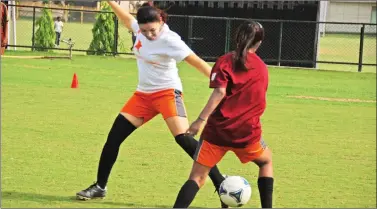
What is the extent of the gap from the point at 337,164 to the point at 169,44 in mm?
3935

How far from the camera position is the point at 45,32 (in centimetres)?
3272

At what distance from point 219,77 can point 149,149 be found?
16.6ft

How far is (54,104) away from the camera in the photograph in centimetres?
1634

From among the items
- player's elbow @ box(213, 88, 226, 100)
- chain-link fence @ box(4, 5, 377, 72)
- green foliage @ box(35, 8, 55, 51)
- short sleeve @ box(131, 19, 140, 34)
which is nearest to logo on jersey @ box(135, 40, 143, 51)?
short sleeve @ box(131, 19, 140, 34)

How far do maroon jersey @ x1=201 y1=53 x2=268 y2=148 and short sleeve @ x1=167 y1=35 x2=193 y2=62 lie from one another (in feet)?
3.31

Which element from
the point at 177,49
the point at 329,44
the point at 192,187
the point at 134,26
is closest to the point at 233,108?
the point at 192,187

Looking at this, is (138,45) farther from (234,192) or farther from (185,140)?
(234,192)

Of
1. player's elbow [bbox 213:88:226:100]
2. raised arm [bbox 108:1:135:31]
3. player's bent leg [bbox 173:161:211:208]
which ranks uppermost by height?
raised arm [bbox 108:1:135:31]

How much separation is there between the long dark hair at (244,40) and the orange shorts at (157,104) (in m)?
1.39

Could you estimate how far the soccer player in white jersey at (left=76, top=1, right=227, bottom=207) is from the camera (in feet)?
25.1

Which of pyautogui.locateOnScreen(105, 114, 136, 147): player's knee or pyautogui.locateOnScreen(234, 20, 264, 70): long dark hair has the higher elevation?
pyautogui.locateOnScreen(234, 20, 264, 70): long dark hair

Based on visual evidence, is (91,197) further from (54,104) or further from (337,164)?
(54,104)

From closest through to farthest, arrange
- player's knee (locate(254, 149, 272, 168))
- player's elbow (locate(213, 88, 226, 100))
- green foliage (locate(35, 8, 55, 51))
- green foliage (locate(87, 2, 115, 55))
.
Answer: player's elbow (locate(213, 88, 226, 100))
player's knee (locate(254, 149, 272, 168))
green foliage (locate(87, 2, 115, 55))
green foliage (locate(35, 8, 55, 51))

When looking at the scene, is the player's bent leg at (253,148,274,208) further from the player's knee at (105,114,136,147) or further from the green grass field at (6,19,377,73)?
the green grass field at (6,19,377,73)
